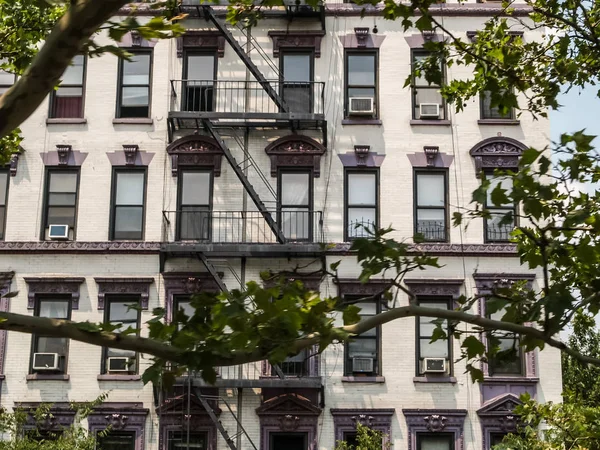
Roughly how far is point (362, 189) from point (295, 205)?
1.66m

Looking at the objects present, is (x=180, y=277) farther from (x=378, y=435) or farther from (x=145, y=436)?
(x=378, y=435)

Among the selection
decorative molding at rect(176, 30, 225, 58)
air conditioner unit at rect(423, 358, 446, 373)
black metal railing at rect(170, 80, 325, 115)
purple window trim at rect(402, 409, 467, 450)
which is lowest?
purple window trim at rect(402, 409, 467, 450)

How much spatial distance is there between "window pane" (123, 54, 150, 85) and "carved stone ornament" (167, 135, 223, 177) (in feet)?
6.48

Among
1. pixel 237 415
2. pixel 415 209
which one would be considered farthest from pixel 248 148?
pixel 237 415

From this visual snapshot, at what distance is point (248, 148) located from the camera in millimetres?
25766

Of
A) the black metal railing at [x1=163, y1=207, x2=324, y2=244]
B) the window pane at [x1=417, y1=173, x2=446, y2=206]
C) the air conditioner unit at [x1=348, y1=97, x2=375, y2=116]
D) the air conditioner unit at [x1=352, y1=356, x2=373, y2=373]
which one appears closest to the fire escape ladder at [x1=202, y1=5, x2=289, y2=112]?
the air conditioner unit at [x1=348, y1=97, x2=375, y2=116]

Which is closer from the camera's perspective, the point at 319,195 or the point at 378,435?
the point at 378,435

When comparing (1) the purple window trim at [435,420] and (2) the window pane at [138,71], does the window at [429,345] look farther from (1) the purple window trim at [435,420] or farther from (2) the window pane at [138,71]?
(2) the window pane at [138,71]

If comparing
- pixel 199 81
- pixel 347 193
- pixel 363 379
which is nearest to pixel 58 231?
pixel 199 81

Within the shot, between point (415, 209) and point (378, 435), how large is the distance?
217 inches

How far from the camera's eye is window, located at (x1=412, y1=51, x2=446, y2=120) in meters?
26.0

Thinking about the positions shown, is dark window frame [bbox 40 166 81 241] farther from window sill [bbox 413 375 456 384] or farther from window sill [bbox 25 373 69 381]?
window sill [bbox 413 375 456 384]

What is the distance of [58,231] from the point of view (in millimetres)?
25297

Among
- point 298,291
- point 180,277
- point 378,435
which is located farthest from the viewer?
point 180,277
